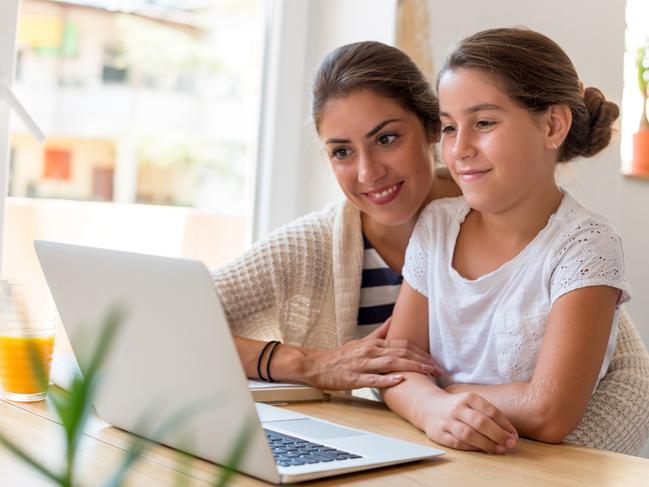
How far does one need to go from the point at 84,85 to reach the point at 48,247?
107 centimetres

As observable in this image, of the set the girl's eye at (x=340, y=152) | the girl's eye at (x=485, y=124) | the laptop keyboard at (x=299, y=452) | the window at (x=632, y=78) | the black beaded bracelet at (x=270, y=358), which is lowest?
the black beaded bracelet at (x=270, y=358)

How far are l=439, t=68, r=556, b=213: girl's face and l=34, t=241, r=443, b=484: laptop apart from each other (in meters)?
0.45

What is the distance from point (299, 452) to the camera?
0.86m

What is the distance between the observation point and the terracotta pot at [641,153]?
255cm

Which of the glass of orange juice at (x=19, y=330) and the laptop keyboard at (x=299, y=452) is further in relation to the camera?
the glass of orange juice at (x=19, y=330)

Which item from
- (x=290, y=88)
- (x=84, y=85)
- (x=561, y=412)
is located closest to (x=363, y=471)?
(x=561, y=412)

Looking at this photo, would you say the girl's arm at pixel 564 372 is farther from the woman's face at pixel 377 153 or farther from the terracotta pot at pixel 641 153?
the terracotta pot at pixel 641 153

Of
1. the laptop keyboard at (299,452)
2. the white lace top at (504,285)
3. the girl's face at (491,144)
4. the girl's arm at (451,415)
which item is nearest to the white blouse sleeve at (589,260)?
the white lace top at (504,285)

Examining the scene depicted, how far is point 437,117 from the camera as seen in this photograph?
159 centimetres

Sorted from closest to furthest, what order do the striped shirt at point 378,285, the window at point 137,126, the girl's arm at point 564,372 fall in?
the girl's arm at point 564,372
the striped shirt at point 378,285
the window at point 137,126

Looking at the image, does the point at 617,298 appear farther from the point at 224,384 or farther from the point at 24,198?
the point at 24,198

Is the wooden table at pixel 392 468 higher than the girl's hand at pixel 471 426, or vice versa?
the girl's hand at pixel 471 426

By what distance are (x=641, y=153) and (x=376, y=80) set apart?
1368mm

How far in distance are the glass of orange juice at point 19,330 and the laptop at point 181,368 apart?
0.66 ft
